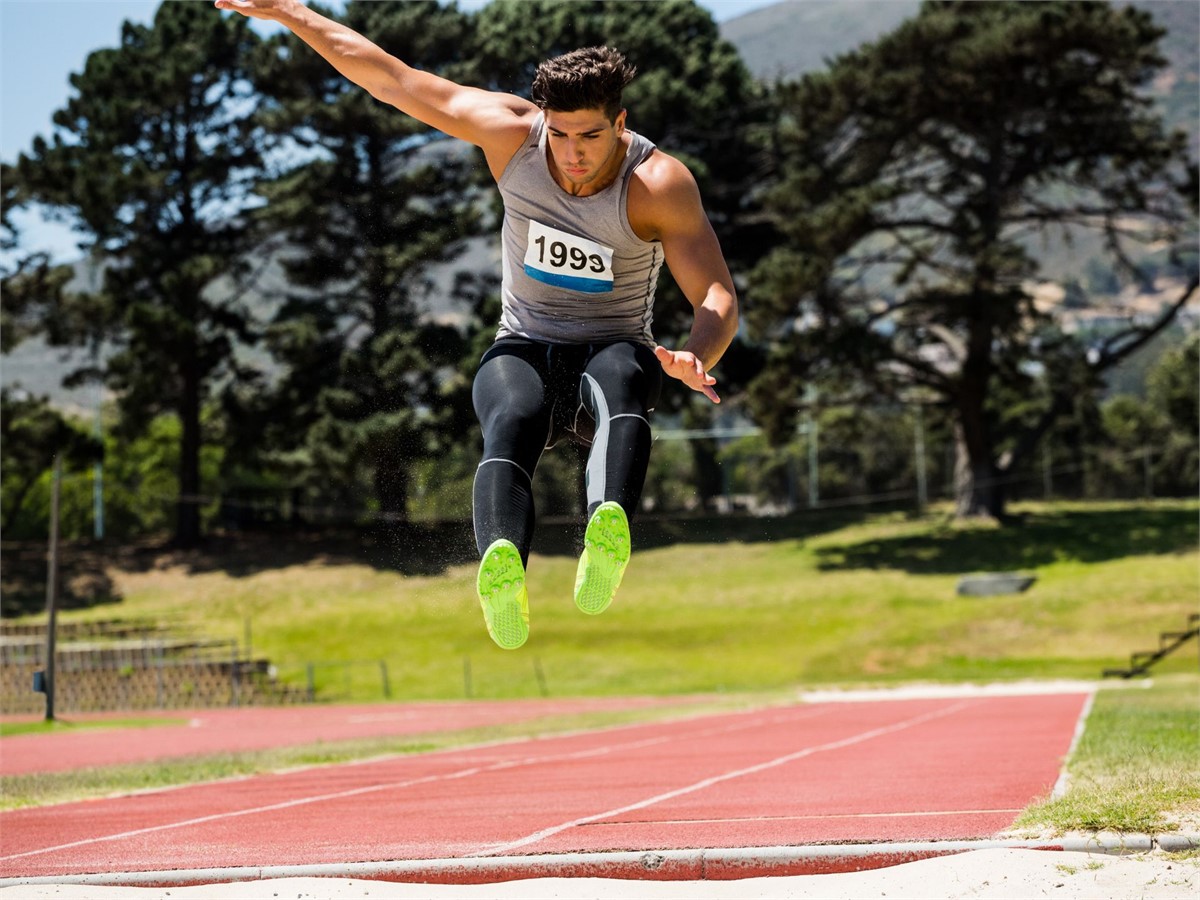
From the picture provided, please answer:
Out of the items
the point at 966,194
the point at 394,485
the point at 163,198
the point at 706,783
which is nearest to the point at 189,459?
the point at 163,198

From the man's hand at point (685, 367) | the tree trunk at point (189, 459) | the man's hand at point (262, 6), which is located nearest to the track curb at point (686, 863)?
the man's hand at point (685, 367)

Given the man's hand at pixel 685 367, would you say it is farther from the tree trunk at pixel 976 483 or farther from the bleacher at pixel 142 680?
the tree trunk at pixel 976 483

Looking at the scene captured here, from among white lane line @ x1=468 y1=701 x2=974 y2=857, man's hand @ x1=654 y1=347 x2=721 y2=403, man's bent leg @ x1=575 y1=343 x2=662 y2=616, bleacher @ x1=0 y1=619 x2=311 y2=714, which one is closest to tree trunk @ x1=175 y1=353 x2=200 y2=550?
bleacher @ x1=0 y1=619 x2=311 y2=714

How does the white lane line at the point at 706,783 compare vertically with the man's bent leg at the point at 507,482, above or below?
below

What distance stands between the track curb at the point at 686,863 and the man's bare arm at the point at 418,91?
2.85 metres

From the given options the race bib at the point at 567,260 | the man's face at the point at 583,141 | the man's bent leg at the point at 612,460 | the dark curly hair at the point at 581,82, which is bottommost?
the man's bent leg at the point at 612,460

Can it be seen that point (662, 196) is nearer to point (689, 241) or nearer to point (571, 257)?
point (689, 241)

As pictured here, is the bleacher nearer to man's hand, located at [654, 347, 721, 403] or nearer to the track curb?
the track curb

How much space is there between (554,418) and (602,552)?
0.77 m

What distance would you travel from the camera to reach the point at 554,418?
5.95m

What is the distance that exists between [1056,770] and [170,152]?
49199 mm

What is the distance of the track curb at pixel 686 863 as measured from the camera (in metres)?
4.93

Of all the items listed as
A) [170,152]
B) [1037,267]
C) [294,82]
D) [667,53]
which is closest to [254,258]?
[170,152]

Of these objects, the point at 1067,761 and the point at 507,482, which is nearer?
the point at 507,482
